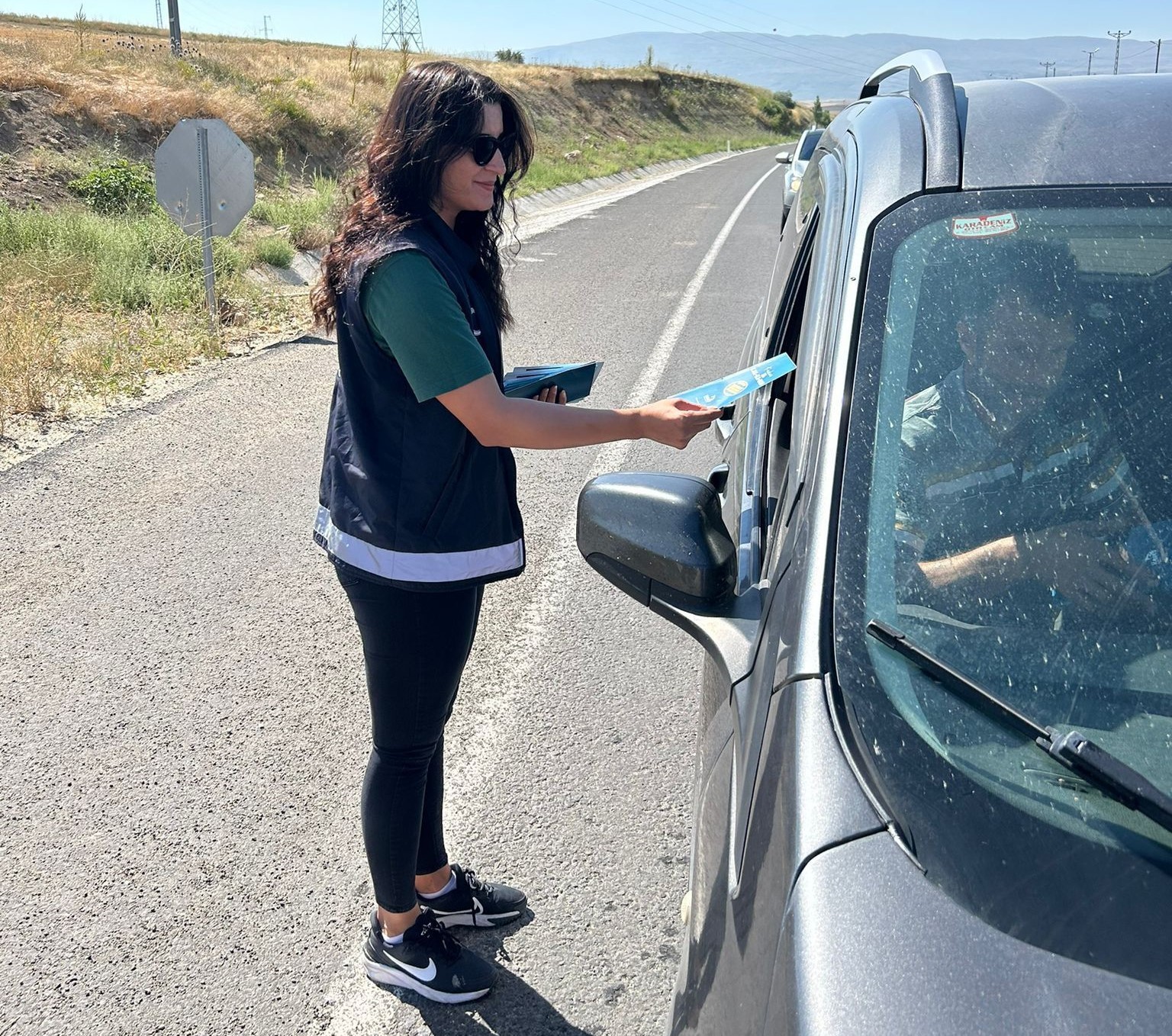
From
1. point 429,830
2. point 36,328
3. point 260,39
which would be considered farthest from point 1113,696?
point 260,39

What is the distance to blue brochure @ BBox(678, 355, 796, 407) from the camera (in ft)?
6.20

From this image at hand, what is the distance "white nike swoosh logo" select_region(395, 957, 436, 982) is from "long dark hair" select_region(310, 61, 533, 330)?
148 centimetres

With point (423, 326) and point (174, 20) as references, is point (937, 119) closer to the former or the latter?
point (423, 326)

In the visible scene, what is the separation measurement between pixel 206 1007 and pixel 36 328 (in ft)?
22.3

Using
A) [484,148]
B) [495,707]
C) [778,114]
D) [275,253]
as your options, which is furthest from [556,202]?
[778,114]

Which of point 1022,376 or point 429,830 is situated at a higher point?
point 1022,376

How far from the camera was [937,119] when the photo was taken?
2002mm

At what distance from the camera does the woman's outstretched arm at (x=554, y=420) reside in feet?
6.72

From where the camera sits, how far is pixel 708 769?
1885mm

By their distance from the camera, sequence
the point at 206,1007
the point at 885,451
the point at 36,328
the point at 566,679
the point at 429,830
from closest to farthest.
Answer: the point at 885,451
the point at 206,1007
the point at 429,830
the point at 566,679
the point at 36,328

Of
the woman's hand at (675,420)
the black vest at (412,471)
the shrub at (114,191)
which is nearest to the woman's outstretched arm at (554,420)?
the woman's hand at (675,420)

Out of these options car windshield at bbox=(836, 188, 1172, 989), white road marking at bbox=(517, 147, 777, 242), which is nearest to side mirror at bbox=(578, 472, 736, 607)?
car windshield at bbox=(836, 188, 1172, 989)

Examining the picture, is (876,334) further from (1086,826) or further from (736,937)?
(736,937)

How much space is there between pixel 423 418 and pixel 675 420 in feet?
1.54
